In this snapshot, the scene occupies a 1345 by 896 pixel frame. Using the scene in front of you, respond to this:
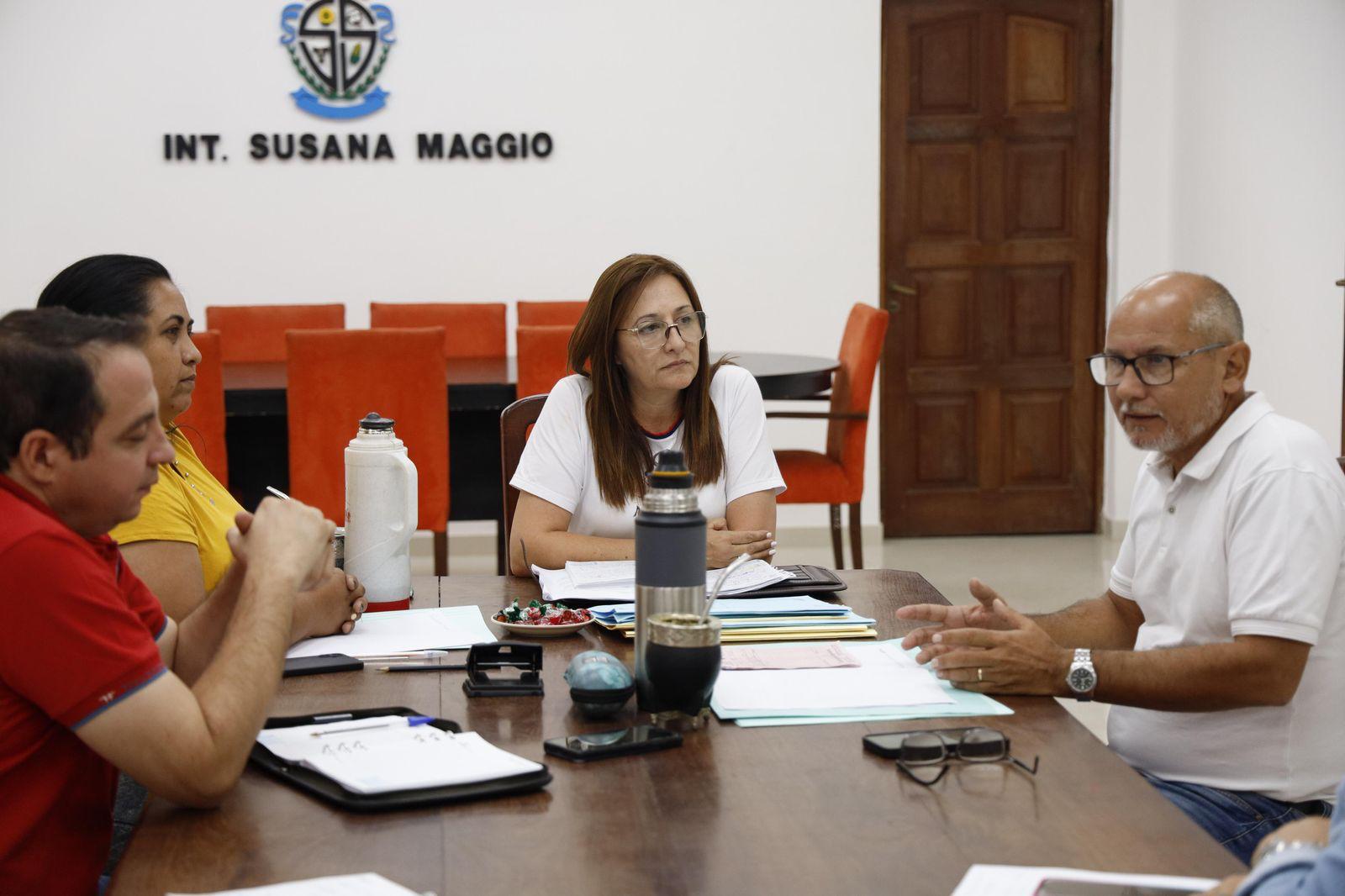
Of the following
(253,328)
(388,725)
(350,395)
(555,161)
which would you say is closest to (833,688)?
(388,725)

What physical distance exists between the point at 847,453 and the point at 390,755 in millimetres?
3577

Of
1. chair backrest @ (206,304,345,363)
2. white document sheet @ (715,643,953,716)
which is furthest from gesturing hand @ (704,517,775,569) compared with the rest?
chair backrest @ (206,304,345,363)

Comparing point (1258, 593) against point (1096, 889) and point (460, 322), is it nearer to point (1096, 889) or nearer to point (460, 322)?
point (1096, 889)

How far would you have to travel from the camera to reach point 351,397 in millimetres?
4340

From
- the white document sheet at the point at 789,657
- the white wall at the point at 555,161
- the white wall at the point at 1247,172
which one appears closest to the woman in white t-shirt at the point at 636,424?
the white document sheet at the point at 789,657

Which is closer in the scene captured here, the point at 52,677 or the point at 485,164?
the point at 52,677

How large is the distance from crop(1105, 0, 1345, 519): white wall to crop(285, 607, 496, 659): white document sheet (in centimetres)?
391

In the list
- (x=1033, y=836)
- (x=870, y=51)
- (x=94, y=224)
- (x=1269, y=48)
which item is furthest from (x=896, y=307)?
(x=1033, y=836)

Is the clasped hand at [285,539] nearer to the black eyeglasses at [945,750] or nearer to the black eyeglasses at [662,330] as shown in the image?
the black eyeglasses at [945,750]

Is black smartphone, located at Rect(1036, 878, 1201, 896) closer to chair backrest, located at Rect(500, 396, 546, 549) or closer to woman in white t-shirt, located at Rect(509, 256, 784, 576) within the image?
woman in white t-shirt, located at Rect(509, 256, 784, 576)

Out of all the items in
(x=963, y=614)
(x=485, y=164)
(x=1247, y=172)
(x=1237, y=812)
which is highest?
(x=485, y=164)

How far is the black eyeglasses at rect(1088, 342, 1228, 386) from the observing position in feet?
6.19

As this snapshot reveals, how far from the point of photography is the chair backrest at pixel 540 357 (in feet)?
14.7

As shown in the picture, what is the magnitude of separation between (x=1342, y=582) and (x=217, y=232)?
5.07 metres
